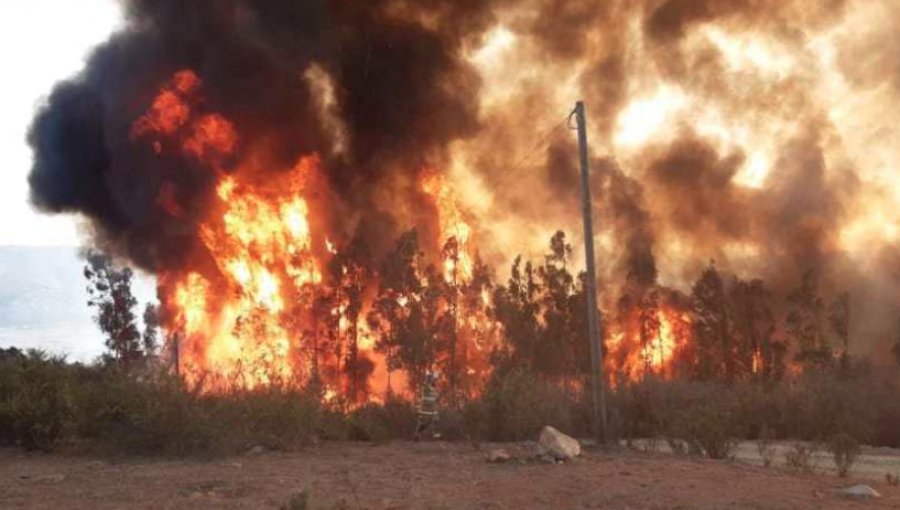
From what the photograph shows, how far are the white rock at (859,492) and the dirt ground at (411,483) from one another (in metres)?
0.18

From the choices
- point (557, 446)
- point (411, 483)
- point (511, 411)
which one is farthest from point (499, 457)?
point (511, 411)

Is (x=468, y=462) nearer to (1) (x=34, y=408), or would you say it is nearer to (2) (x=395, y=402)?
(2) (x=395, y=402)

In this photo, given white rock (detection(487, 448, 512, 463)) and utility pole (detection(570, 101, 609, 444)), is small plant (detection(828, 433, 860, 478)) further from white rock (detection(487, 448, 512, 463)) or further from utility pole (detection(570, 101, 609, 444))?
white rock (detection(487, 448, 512, 463))

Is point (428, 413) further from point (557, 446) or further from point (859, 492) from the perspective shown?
point (859, 492)

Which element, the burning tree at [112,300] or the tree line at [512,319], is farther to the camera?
the burning tree at [112,300]

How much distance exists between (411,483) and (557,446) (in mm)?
3647

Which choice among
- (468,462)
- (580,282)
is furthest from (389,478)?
(580,282)

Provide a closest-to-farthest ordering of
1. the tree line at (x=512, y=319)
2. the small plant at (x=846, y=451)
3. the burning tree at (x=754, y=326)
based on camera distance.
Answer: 1. the small plant at (x=846, y=451)
2. the tree line at (x=512, y=319)
3. the burning tree at (x=754, y=326)

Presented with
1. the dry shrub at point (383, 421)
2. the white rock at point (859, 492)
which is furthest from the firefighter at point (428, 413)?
the white rock at point (859, 492)

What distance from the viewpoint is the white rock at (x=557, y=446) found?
1514cm

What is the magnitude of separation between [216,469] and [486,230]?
1628 inches

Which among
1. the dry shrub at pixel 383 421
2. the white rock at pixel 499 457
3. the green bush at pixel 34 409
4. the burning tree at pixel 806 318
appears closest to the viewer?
the white rock at pixel 499 457

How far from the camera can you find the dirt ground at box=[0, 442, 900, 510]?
36.6 feet

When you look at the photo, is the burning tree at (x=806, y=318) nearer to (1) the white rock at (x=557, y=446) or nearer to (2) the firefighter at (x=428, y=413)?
(2) the firefighter at (x=428, y=413)
